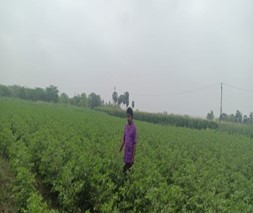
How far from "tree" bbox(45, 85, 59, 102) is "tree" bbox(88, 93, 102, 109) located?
1181cm

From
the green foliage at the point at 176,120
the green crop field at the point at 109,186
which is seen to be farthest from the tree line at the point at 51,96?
the green crop field at the point at 109,186

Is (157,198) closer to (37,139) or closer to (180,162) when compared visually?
(180,162)

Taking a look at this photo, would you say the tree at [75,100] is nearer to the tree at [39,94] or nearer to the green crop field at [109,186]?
the tree at [39,94]

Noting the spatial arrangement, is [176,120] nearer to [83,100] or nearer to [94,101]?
[94,101]

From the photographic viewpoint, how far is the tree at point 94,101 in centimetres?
7194

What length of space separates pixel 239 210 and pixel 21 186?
3927 mm

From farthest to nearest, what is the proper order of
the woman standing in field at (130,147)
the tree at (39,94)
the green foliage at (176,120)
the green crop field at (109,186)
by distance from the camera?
the tree at (39,94), the green foliage at (176,120), the woman standing in field at (130,147), the green crop field at (109,186)

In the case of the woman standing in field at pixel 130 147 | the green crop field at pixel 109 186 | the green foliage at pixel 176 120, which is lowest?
the green crop field at pixel 109 186

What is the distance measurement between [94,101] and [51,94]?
50.6 feet

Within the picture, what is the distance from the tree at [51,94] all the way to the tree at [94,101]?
11.8 metres

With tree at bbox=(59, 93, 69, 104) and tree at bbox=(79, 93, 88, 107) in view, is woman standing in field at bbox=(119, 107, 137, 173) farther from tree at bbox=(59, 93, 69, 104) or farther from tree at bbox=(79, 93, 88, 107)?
tree at bbox=(59, 93, 69, 104)

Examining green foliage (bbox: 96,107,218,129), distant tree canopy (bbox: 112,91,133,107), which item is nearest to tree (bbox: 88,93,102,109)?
distant tree canopy (bbox: 112,91,133,107)

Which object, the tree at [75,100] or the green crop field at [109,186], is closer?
the green crop field at [109,186]

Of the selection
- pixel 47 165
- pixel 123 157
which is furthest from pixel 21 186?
pixel 123 157
